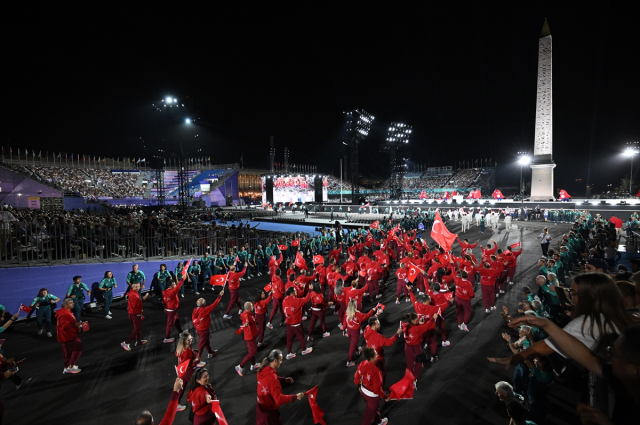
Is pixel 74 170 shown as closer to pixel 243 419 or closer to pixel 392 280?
pixel 392 280

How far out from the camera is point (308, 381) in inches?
237

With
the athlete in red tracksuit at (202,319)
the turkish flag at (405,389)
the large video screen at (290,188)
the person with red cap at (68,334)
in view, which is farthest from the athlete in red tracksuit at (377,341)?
the large video screen at (290,188)

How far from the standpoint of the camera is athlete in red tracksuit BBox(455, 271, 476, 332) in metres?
7.86

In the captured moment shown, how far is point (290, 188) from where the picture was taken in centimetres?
5634

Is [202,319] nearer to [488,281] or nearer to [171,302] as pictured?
[171,302]

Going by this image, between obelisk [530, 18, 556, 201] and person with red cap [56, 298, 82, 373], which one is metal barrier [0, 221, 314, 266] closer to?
person with red cap [56, 298, 82, 373]

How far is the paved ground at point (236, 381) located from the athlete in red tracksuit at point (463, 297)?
34 cm

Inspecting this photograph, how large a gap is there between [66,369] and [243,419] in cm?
420

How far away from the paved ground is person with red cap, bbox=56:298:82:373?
0.81 ft

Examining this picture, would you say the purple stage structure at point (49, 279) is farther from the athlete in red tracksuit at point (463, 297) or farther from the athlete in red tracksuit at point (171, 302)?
the athlete in red tracksuit at point (463, 297)

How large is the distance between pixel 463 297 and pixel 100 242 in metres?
15.3

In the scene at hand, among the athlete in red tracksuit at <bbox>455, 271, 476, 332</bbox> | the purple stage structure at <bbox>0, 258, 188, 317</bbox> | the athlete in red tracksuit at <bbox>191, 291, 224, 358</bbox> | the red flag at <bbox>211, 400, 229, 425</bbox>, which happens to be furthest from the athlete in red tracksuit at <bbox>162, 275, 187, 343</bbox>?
the athlete in red tracksuit at <bbox>455, 271, 476, 332</bbox>

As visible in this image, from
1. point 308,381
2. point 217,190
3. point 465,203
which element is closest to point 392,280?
point 308,381

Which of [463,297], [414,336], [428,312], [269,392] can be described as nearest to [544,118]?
[463,297]
